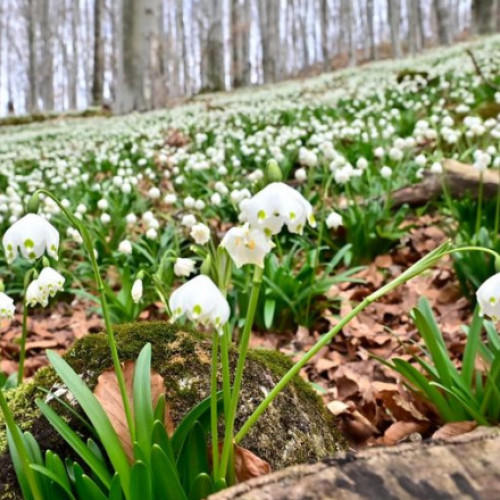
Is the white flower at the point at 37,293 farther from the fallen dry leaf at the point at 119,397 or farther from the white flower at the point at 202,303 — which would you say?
the white flower at the point at 202,303

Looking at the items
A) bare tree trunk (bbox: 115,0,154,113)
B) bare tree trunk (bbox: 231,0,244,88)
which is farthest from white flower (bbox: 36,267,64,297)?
bare tree trunk (bbox: 231,0,244,88)

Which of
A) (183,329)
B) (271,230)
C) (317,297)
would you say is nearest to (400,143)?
(317,297)

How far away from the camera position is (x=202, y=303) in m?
1.09

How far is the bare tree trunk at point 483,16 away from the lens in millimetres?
21125

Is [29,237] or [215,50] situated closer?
[29,237]

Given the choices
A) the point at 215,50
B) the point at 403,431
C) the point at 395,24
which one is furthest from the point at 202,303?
the point at 395,24

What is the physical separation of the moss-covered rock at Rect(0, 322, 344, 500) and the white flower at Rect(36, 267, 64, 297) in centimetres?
34

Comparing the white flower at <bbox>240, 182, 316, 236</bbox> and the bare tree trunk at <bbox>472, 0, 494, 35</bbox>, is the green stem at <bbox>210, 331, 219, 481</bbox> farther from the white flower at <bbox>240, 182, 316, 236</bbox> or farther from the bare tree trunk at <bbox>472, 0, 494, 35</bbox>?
the bare tree trunk at <bbox>472, 0, 494, 35</bbox>

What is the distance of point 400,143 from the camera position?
441cm

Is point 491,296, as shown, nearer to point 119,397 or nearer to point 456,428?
point 456,428

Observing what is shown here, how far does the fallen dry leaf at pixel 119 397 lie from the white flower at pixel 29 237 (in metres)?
0.50

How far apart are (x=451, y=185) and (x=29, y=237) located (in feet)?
12.6

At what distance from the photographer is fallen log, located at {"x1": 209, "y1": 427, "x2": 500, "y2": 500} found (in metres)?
0.83

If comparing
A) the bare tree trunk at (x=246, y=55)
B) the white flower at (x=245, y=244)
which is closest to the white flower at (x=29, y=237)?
the white flower at (x=245, y=244)
